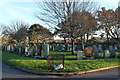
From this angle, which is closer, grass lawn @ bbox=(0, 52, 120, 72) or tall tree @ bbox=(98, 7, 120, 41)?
grass lawn @ bbox=(0, 52, 120, 72)

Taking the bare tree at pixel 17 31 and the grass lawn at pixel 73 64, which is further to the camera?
the bare tree at pixel 17 31

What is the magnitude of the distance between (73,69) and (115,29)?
20.7m

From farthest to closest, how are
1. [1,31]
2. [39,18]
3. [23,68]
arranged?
1. [1,31]
2. [39,18]
3. [23,68]

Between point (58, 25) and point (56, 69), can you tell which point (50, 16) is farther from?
point (56, 69)

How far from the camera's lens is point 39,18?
19141 mm

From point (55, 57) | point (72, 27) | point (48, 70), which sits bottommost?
point (48, 70)

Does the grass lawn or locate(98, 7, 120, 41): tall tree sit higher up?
locate(98, 7, 120, 41): tall tree

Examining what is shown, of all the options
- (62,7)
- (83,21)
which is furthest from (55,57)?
(62,7)

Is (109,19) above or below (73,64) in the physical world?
above

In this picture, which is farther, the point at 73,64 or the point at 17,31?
the point at 17,31

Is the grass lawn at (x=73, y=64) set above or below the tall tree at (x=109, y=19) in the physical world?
below

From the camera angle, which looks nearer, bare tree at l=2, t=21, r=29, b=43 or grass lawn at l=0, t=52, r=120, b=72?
grass lawn at l=0, t=52, r=120, b=72

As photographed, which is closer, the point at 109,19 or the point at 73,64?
the point at 73,64

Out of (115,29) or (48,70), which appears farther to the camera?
(115,29)
